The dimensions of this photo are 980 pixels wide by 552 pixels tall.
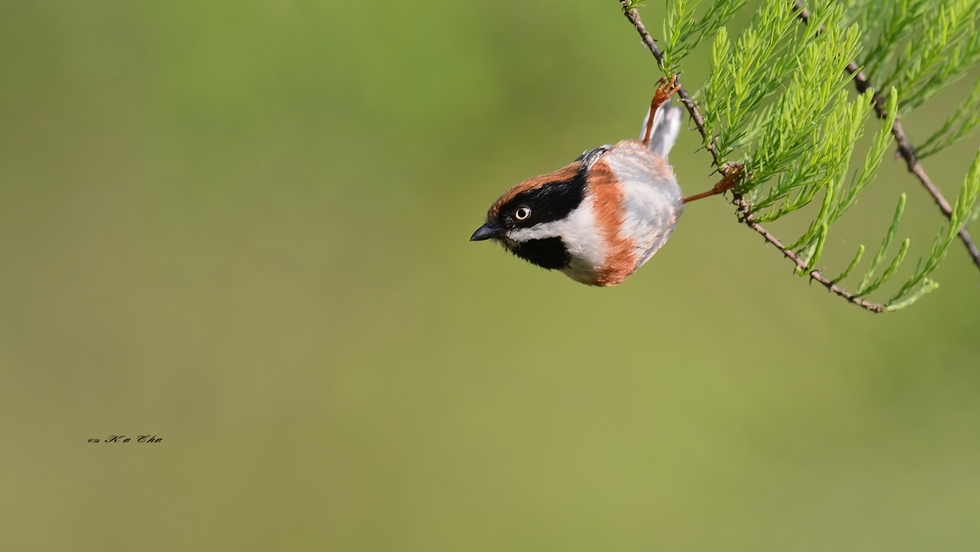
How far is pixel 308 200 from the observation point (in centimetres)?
466

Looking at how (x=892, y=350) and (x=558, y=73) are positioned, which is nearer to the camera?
(x=892, y=350)

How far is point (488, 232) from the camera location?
1885 mm

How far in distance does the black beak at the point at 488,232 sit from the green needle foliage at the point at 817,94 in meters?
0.71

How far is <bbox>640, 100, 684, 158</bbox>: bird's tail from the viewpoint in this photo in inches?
101

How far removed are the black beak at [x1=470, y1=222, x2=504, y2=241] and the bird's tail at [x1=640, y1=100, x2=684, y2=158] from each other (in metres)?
0.93

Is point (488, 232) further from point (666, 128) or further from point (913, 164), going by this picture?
point (666, 128)

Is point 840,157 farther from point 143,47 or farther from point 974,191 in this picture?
point 143,47

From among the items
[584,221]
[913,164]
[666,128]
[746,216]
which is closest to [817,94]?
[746,216]

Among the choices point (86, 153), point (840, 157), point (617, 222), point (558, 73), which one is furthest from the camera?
point (86, 153)

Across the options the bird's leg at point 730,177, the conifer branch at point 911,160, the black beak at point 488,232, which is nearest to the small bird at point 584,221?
the black beak at point 488,232

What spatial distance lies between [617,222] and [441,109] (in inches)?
103

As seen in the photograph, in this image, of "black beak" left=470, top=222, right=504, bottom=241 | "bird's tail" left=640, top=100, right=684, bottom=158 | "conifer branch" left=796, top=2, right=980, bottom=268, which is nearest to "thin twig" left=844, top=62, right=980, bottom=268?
"conifer branch" left=796, top=2, right=980, bottom=268

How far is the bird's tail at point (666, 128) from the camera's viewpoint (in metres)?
2.57

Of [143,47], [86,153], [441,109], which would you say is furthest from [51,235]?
[441,109]
